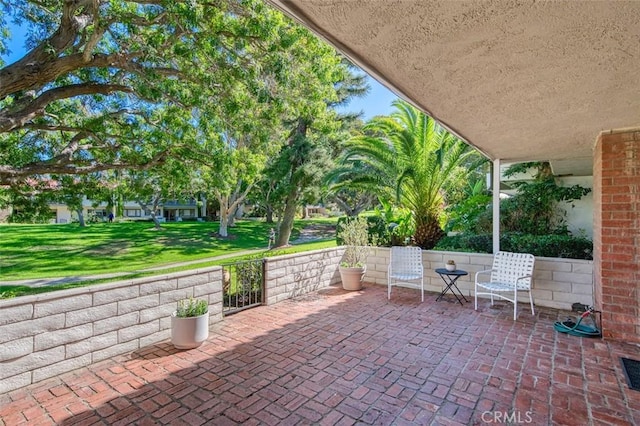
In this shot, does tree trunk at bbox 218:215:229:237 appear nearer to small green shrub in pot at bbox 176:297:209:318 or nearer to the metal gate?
the metal gate

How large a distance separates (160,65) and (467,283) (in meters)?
7.79

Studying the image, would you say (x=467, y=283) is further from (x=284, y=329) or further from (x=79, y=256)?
(x=79, y=256)

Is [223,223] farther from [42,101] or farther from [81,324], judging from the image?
[81,324]

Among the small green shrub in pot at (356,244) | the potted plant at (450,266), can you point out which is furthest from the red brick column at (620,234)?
the small green shrub in pot at (356,244)

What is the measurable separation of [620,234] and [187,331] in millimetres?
6140

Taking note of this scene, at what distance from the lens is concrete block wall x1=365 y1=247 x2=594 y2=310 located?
5789mm

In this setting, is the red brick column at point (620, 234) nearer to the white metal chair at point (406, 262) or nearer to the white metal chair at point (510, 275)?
the white metal chair at point (510, 275)

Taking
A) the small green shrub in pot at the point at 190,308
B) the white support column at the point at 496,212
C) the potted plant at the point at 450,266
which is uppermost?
the white support column at the point at 496,212

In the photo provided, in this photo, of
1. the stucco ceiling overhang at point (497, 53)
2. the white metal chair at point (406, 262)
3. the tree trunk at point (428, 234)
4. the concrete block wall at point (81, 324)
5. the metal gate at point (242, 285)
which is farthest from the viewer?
the tree trunk at point (428, 234)

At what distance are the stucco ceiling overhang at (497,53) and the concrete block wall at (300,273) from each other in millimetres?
4056

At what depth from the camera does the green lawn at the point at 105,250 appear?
13805 mm

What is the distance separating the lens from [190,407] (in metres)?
2.95

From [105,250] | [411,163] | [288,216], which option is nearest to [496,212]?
[411,163]

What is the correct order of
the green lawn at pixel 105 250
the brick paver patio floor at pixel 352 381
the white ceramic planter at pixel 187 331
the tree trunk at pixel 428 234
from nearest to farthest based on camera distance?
the brick paver patio floor at pixel 352 381
the white ceramic planter at pixel 187 331
the tree trunk at pixel 428 234
the green lawn at pixel 105 250
